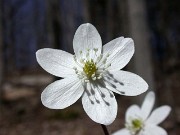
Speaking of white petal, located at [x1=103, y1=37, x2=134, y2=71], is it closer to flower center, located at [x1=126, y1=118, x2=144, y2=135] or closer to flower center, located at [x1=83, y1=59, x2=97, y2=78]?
flower center, located at [x1=83, y1=59, x2=97, y2=78]

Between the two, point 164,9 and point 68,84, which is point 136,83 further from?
point 164,9

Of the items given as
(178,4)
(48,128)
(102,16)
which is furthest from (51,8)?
(178,4)

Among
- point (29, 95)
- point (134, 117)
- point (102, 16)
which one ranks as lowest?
point (29, 95)

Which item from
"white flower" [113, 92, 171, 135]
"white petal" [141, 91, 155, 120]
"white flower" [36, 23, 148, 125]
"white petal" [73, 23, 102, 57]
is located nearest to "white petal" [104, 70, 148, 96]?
"white flower" [36, 23, 148, 125]

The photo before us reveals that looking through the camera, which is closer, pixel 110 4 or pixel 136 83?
pixel 136 83

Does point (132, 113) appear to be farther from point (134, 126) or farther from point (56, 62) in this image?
point (56, 62)

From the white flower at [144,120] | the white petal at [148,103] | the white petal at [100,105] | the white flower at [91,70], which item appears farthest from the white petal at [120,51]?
the white petal at [148,103]
